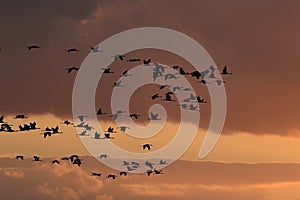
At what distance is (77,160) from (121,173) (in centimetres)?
853

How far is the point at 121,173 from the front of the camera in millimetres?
185375

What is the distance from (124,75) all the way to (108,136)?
11.1 metres

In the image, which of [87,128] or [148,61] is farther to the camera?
[87,128]

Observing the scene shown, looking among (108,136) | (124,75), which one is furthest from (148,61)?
(108,136)

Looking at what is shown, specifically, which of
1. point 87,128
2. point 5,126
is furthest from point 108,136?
point 5,126

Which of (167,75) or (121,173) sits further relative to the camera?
(121,173)

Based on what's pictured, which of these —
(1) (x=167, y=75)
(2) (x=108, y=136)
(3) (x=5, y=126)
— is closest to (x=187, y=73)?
(1) (x=167, y=75)

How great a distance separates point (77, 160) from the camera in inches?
7062

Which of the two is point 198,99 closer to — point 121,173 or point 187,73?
point 187,73

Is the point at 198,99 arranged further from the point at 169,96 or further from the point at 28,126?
the point at 28,126

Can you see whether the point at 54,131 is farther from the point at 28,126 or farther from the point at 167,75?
the point at 167,75

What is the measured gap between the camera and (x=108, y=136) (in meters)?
176

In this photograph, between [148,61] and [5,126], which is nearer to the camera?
[148,61]

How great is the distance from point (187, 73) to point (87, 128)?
16879mm
